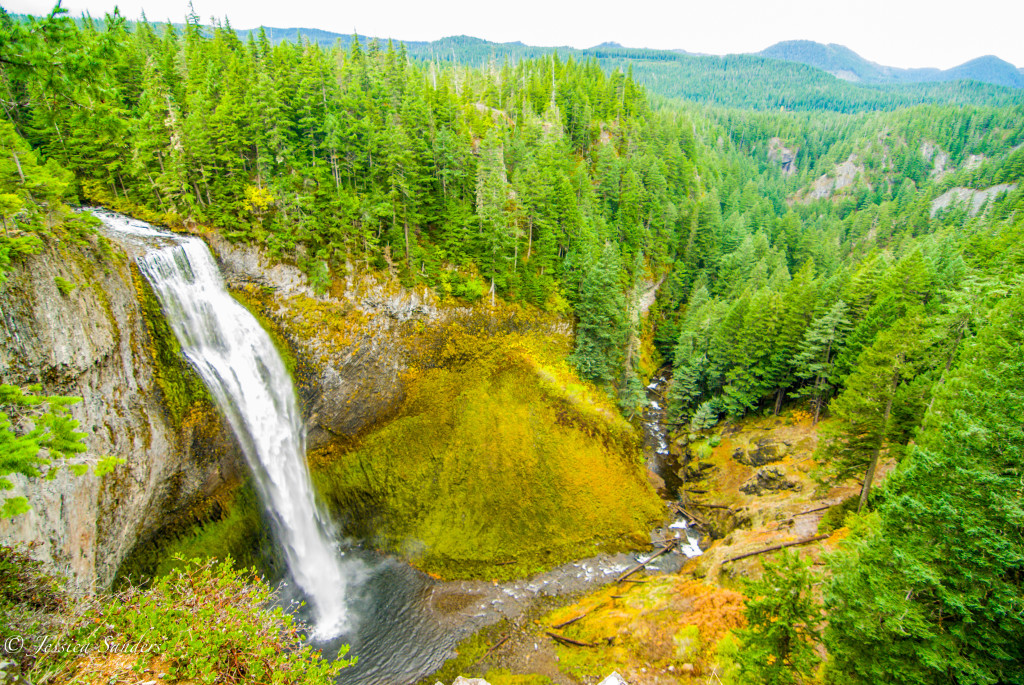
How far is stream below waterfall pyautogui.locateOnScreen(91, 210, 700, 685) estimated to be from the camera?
25484 mm

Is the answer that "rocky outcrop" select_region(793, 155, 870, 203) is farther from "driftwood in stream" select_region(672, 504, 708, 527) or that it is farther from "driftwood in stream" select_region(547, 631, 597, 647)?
"driftwood in stream" select_region(547, 631, 597, 647)

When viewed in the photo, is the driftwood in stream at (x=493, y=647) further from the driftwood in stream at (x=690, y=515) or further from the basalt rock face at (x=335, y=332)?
the basalt rock face at (x=335, y=332)

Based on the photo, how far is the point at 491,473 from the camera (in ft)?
112

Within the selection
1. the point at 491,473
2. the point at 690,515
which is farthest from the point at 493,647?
the point at 690,515

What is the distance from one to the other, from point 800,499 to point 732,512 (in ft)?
15.5

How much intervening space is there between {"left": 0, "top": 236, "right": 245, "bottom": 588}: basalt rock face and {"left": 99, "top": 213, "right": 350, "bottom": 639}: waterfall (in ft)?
3.71

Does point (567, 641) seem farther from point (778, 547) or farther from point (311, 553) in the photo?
point (311, 553)

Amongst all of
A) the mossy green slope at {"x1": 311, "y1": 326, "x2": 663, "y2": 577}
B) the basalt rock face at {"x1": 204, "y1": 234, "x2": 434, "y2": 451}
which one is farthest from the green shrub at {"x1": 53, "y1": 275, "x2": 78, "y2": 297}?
the mossy green slope at {"x1": 311, "y1": 326, "x2": 663, "y2": 577}

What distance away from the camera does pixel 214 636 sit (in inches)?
386

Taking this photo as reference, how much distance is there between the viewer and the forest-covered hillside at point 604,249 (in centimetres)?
1175

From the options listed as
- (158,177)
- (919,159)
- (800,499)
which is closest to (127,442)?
(158,177)

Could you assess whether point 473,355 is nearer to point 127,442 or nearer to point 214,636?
point 127,442

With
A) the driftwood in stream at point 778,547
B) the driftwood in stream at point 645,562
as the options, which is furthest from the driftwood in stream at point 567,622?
the driftwood in stream at point 778,547

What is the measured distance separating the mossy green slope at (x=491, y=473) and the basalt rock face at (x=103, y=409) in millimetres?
8821
